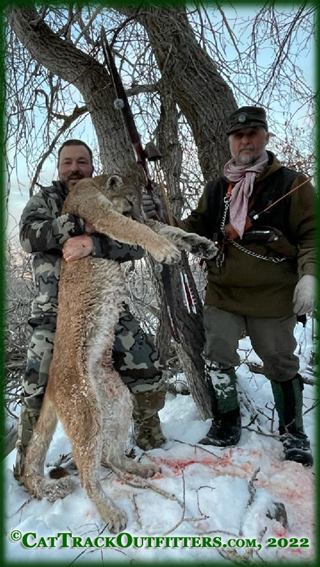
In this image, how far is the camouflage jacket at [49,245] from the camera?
322cm

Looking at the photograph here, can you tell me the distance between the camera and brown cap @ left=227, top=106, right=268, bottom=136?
11.4 ft

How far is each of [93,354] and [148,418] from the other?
0.84 metres

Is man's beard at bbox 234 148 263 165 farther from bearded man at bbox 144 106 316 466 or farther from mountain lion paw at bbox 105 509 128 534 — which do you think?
mountain lion paw at bbox 105 509 128 534

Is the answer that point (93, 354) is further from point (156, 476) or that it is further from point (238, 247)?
point (238, 247)

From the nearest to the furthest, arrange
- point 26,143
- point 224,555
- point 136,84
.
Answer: point 224,555 → point 136,84 → point 26,143

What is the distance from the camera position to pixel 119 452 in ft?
10.7

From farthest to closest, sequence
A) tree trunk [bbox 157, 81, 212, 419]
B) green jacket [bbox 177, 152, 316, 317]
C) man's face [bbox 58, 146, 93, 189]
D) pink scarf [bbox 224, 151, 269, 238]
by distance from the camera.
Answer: tree trunk [bbox 157, 81, 212, 419] < man's face [bbox 58, 146, 93, 189] < pink scarf [bbox 224, 151, 269, 238] < green jacket [bbox 177, 152, 316, 317]

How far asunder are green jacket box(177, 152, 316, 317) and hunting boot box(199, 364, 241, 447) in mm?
553

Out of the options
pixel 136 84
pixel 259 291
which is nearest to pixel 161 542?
pixel 259 291

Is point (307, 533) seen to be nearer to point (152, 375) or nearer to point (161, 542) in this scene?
point (161, 542)

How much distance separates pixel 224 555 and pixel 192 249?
195 cm

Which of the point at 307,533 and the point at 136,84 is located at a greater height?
the point at 136,84

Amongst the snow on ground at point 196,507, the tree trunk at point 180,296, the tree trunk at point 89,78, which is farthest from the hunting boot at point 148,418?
the tree trunk at point 89,78

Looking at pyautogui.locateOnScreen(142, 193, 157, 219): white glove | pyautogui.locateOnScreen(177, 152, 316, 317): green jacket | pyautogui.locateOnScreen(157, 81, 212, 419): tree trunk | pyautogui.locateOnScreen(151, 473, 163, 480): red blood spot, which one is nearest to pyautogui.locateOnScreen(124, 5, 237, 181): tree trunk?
pyautogui.locateOnScreen(157, 81, 212, 419): tree trunk
